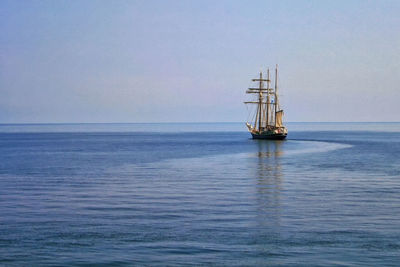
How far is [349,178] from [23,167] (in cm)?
3425

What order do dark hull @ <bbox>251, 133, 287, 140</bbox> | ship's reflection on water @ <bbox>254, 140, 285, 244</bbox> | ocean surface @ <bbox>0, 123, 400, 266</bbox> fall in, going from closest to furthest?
ocean surface @ <bbox>0, 123, 400, 266</bbox> → ship's reflection on water @ <bbox>254, 140, 285, 244</bbox> → dark hull @ <bbox>251, 133, 287, 140</bbox>

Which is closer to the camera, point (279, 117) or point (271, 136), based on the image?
point (271, 136)

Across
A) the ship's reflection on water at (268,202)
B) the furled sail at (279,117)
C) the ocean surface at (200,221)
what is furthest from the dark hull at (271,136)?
the ocean surface at (200,221)

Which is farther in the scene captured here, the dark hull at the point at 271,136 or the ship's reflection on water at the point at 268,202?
the dark hull at the point at 271,136

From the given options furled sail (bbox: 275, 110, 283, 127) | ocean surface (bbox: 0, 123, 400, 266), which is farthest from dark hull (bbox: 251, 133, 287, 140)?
ocean surface (bbox: 0, 123, 400, 266)

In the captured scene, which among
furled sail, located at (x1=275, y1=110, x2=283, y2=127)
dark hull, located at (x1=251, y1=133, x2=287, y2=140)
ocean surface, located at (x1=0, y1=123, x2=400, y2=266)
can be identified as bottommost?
ocean surface, located at (x1=0, y1=123, x2=400, y2=266)

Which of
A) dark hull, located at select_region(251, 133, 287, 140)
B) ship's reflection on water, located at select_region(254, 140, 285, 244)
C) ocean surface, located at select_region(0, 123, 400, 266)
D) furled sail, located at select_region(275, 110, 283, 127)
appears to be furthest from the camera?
furled sail, located at select_region(275, 110, 283, 127)

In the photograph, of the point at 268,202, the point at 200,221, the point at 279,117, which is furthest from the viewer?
the point at 279,117

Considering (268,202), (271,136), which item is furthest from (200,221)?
(271,136)

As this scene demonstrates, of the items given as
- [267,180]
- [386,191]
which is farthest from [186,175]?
[386,191]

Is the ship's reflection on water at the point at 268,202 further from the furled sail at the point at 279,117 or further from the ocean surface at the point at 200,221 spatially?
the furled sail at the point at 279,117

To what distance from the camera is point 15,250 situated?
18.3 meters

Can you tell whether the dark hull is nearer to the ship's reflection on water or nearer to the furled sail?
the furled sail

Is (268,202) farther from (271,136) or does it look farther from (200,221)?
(271,136)
